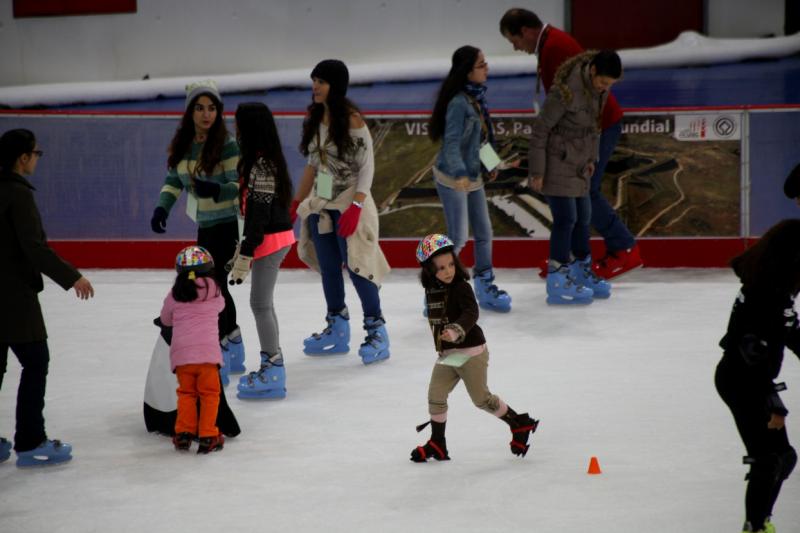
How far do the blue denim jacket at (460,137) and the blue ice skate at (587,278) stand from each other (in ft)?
3.49

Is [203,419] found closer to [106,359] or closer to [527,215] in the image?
[106,359]

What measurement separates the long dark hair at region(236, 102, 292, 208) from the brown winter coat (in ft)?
7.40

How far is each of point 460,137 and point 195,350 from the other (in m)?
2.66

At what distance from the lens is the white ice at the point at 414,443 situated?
3387 millimetres

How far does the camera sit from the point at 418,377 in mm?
5125

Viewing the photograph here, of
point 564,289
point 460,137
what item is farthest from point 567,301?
point 460,137

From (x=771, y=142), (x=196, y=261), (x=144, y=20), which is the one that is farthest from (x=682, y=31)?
(x=196, y=261)

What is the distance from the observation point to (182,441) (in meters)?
4.08

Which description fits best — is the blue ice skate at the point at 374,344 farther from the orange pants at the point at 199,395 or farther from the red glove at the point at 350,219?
the orange pants at the point at 199,395

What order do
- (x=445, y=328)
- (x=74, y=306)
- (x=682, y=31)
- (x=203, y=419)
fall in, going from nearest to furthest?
(x=445, y=328) → (x=203, y=419) → (x=74, y=306) → (x=682, y=31)

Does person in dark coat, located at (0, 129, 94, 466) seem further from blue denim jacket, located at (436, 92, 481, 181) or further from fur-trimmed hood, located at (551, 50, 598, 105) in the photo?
fur-trimmed hood, located at (551, 50, 598, 105)

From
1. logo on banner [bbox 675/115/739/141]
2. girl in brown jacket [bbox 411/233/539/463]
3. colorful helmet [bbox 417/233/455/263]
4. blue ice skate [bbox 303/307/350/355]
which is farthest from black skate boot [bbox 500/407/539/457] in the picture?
logo on banner [bbox 675/115/739/141]

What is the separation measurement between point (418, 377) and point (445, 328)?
1468 millimetres

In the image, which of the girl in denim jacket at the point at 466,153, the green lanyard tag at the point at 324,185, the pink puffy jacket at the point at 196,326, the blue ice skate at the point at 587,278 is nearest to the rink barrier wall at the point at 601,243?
the blue ice skate at the point at 587,278
